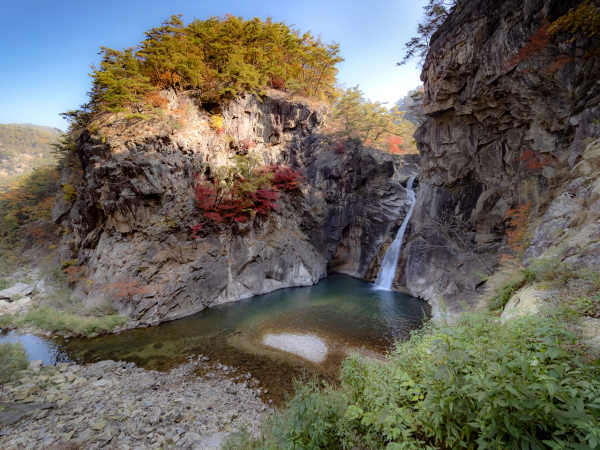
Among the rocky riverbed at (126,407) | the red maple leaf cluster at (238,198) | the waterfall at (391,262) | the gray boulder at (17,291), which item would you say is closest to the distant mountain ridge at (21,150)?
the gray boulder at (17,291)

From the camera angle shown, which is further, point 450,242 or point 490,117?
point 450,242

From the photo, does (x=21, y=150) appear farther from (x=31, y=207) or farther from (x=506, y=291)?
(x=506, y=291)

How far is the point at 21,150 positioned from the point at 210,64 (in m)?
46.3

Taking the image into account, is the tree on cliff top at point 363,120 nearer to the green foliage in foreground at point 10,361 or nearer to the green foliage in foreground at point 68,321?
the green foliage in foreground at point 68,321

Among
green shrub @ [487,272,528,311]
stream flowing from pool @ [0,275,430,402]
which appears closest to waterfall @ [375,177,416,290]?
stream flowing from pool @ [0,275,430,402]

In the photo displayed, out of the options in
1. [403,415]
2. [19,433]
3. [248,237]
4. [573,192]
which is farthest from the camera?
[248,237]

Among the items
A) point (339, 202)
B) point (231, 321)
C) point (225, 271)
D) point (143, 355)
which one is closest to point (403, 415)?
point (143, 355)

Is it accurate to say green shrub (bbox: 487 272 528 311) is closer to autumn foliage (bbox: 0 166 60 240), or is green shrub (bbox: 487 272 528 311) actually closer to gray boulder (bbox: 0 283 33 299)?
gray boulder (bbox: 0 283 33 299)

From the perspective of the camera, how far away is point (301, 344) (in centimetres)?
943

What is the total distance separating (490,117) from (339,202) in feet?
37.7

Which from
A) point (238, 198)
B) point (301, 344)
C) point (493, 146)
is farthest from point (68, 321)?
point (493, 146)

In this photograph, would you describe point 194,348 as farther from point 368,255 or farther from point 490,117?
point 490,117

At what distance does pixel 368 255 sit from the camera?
19547 mm

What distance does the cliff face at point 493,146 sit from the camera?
22.9 ft
